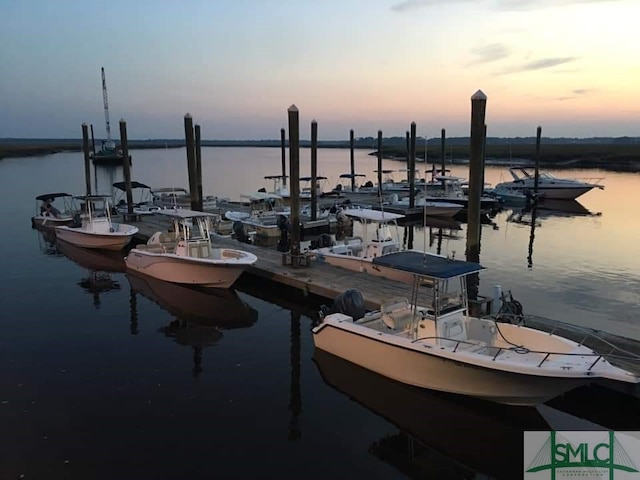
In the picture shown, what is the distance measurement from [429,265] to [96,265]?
16.1 metres

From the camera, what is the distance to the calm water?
816 centimetres

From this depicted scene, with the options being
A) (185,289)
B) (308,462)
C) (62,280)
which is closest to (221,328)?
(185,289)

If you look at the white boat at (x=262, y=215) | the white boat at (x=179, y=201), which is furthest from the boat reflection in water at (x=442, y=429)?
the white boat at (x=179, y=201)

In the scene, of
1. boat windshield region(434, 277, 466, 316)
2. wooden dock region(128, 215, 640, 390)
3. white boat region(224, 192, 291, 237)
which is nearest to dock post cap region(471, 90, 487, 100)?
wooden dock region(128, 215, 640, 390)

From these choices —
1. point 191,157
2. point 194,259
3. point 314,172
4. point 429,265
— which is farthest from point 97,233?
point 429,265

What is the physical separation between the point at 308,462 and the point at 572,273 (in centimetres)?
1582

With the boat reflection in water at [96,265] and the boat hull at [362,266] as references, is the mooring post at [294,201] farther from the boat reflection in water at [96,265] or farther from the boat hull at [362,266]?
the boat reflection in water at [96,265]

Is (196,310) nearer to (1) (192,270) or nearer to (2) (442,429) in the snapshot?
(1) (192,270)

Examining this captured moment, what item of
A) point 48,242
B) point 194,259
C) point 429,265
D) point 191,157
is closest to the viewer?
point 429,265

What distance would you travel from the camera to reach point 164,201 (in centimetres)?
3722

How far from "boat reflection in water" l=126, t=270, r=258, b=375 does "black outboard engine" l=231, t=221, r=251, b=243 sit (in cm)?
789

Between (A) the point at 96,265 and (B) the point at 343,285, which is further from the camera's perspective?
(A) the point at 96,265

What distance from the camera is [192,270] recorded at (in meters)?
16.9

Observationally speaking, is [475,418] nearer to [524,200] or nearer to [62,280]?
[62,280]
